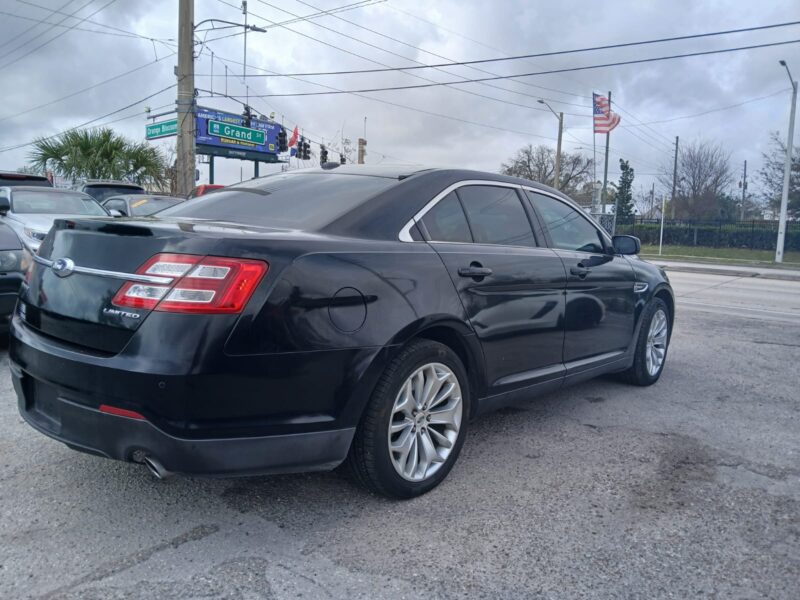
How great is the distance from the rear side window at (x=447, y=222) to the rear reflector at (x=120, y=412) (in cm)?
166

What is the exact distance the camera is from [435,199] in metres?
3.59

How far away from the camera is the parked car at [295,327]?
2.53 metres

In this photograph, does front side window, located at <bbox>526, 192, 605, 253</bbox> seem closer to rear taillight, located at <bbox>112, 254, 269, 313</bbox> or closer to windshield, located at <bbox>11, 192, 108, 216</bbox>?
rear taillight, located at <bbox>112, 254, 269, 313</bbox>

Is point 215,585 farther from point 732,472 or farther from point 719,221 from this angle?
point 719,221

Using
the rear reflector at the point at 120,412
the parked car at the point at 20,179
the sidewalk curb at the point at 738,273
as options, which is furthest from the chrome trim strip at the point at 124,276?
the sidewalk curb at the point at 738,273

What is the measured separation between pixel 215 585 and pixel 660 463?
8.41 ft

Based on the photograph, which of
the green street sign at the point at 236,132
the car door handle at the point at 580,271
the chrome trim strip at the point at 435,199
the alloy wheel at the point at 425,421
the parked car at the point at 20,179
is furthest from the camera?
the green street sign at the point at 236,132

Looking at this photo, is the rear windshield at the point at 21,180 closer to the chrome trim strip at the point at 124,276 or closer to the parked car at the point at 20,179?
the parked car at the point at 20,179

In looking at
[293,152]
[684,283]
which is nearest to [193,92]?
[684,283]

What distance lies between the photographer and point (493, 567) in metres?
2.63

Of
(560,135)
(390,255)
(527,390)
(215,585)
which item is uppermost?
(560,135)

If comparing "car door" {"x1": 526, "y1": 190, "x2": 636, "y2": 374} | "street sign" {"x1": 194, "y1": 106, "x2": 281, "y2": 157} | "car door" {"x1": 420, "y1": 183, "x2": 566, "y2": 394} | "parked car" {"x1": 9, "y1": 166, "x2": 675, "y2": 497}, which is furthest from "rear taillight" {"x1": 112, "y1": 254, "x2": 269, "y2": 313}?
"street sign" {"x1": 194, "y1": 106, "x2": 281, "y2": 157}

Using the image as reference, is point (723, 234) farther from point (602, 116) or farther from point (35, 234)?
point (35, 234)

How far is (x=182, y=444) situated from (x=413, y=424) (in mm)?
1117
